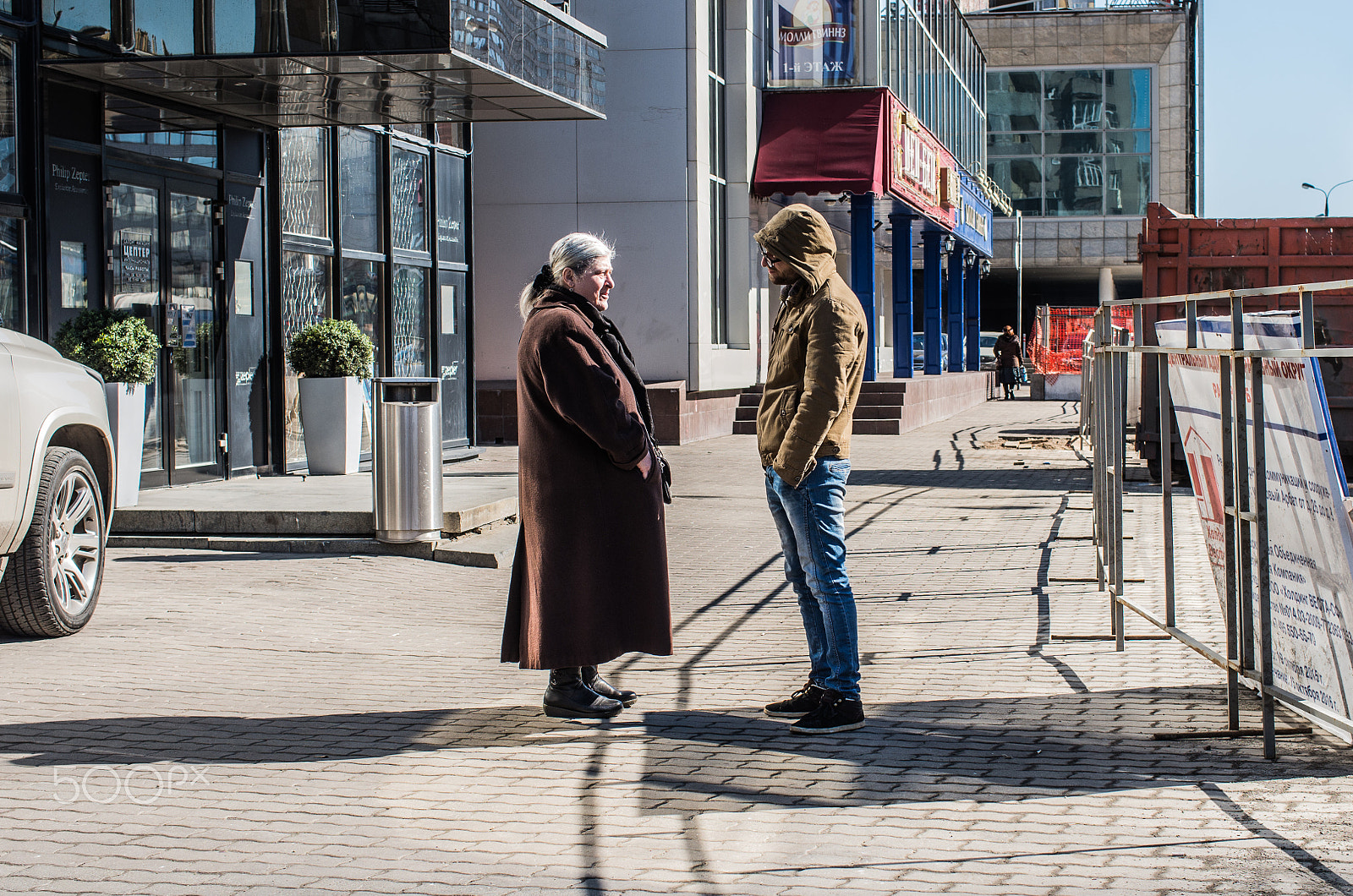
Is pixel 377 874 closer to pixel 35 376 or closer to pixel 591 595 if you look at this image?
pixel 591 595

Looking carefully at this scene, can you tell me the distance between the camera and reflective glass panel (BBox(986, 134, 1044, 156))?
59719 mm

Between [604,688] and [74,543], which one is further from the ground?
[74,543]

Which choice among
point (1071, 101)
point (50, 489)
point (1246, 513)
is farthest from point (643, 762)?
point (1071, 101)

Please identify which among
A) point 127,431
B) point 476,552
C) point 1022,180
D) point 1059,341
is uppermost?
point 1022,180

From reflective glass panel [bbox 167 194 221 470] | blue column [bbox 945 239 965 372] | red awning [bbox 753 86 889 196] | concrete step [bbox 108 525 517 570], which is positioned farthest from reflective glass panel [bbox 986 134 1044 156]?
concrete step [bbox 108 525 517 570]

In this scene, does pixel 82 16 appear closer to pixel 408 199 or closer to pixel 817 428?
pixel 408 199

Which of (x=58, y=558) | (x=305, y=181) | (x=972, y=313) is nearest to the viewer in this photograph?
(x=58, y=558)

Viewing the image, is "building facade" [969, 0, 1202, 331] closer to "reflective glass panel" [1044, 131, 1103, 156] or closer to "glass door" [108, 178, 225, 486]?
"reflective glass panel" [1044, 131, 1103, 156]

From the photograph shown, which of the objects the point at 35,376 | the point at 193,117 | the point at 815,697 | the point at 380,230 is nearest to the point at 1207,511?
the point at 815,697

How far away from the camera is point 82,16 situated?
1090cm

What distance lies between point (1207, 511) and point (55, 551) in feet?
16.4

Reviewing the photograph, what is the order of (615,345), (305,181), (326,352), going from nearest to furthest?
(615,345) < (326,352) < (305,181)

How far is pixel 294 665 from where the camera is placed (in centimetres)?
657

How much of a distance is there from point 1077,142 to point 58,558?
56.9m
